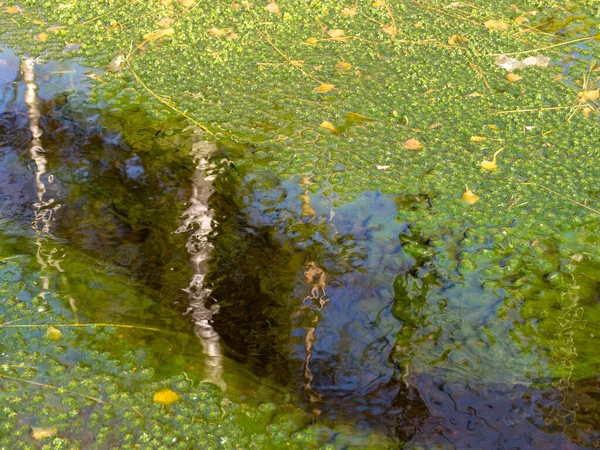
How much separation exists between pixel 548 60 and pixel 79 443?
2989mm

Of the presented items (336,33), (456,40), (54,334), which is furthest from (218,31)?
(54,334)

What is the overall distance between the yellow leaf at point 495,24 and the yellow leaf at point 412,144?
1.29 meters

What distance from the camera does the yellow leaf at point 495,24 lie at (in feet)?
12.3

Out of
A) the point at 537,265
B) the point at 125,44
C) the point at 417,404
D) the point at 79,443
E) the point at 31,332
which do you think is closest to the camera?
the point at 79,443

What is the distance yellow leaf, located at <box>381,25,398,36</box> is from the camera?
370 centimetres

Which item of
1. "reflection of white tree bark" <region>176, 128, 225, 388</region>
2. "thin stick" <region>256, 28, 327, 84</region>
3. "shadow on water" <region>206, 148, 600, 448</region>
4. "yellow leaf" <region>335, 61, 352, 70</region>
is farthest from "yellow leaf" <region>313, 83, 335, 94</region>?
"shadow on water" <region>206, 148, 600, 448</region>

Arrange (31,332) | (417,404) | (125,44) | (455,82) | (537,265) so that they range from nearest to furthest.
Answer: (417,404), (31,332), (537,265), (455,82), (125,44)

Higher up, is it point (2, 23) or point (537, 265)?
point (2, 23)

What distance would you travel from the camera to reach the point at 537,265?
2.34 meters

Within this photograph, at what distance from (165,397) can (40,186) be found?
4.15 ft

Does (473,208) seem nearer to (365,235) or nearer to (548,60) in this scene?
(365,235)

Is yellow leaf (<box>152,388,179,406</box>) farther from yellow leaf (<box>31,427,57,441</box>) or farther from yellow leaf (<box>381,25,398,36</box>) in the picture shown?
yellow leaf (<box>381,25,398,36</box>)

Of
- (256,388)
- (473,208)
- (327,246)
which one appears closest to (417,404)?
(256,388)

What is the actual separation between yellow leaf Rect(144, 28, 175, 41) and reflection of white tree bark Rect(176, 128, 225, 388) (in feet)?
3.34
